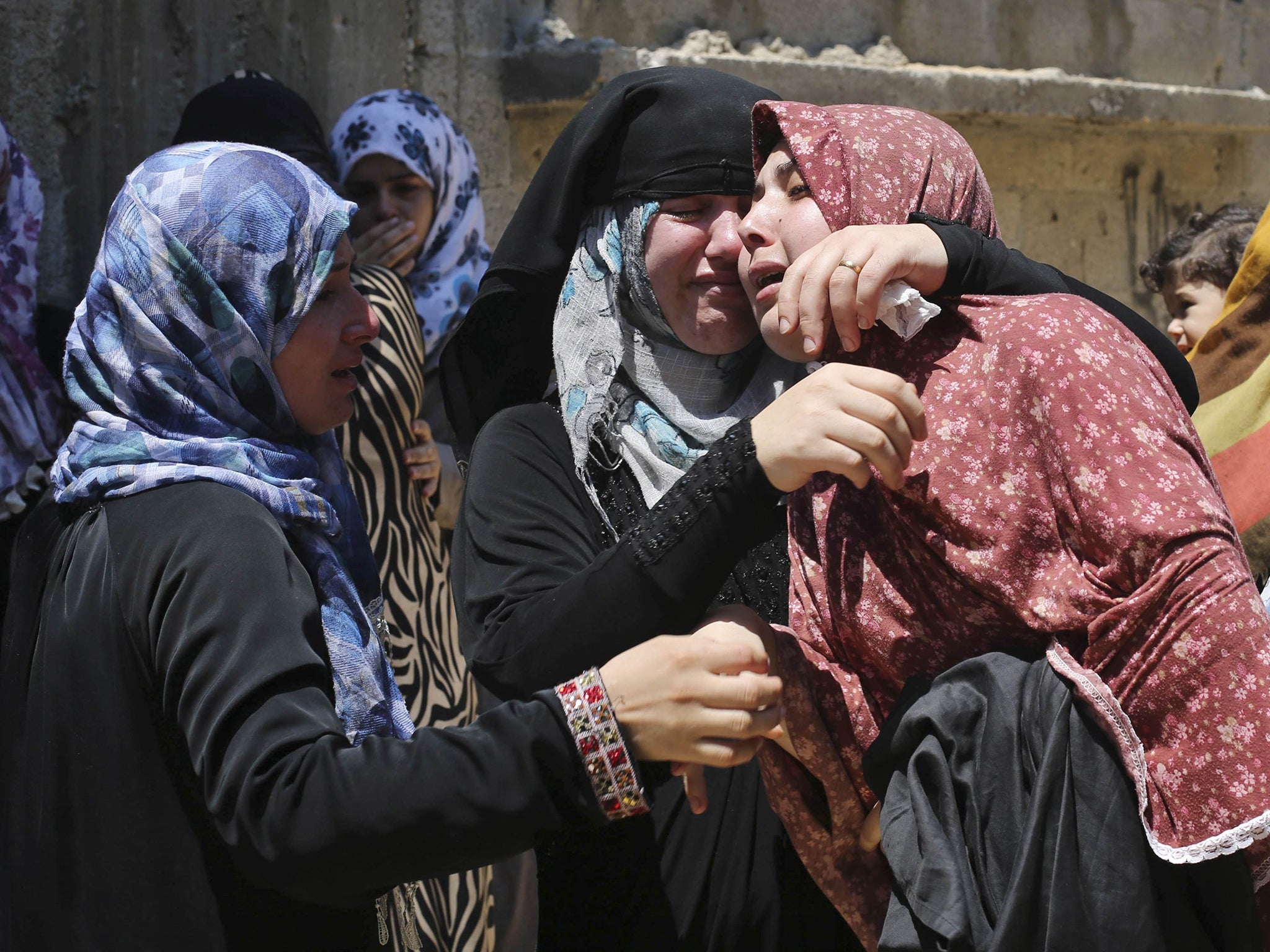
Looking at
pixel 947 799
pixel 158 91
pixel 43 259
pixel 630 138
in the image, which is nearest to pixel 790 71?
pixel 158 91

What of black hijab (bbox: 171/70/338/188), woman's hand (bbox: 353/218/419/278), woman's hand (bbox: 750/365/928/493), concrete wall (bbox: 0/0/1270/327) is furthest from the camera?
woman's hand (bbox: 353/218/419/278)

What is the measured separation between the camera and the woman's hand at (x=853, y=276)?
1359 millimetres

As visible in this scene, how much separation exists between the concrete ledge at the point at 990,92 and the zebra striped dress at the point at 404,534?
1.41 m

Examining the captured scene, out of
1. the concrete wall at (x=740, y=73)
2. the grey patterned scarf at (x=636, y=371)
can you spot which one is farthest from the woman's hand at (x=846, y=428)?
the concrete wall at (x=740, y=73)

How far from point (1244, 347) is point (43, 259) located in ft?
9.47

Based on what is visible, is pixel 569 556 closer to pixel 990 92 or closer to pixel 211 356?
pixel 211 356

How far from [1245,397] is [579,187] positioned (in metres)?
1.36

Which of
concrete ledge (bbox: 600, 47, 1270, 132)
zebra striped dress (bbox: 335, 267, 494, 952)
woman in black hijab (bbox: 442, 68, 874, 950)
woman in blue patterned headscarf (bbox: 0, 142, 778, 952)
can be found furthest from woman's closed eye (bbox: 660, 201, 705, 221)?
concrete ledge (bbox: 600, 47, 1270, 132)

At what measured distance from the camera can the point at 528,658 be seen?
5.01ft

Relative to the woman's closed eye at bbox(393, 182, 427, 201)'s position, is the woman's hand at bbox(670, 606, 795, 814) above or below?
below

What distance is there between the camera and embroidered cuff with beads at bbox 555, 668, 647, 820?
1.25 meters

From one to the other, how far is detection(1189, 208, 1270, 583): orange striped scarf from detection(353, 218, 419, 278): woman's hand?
2031 mm

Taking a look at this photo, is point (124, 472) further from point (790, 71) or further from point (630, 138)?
point (790, 71)

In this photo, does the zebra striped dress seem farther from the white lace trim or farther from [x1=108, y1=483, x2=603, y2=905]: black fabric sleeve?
the white lace trim
